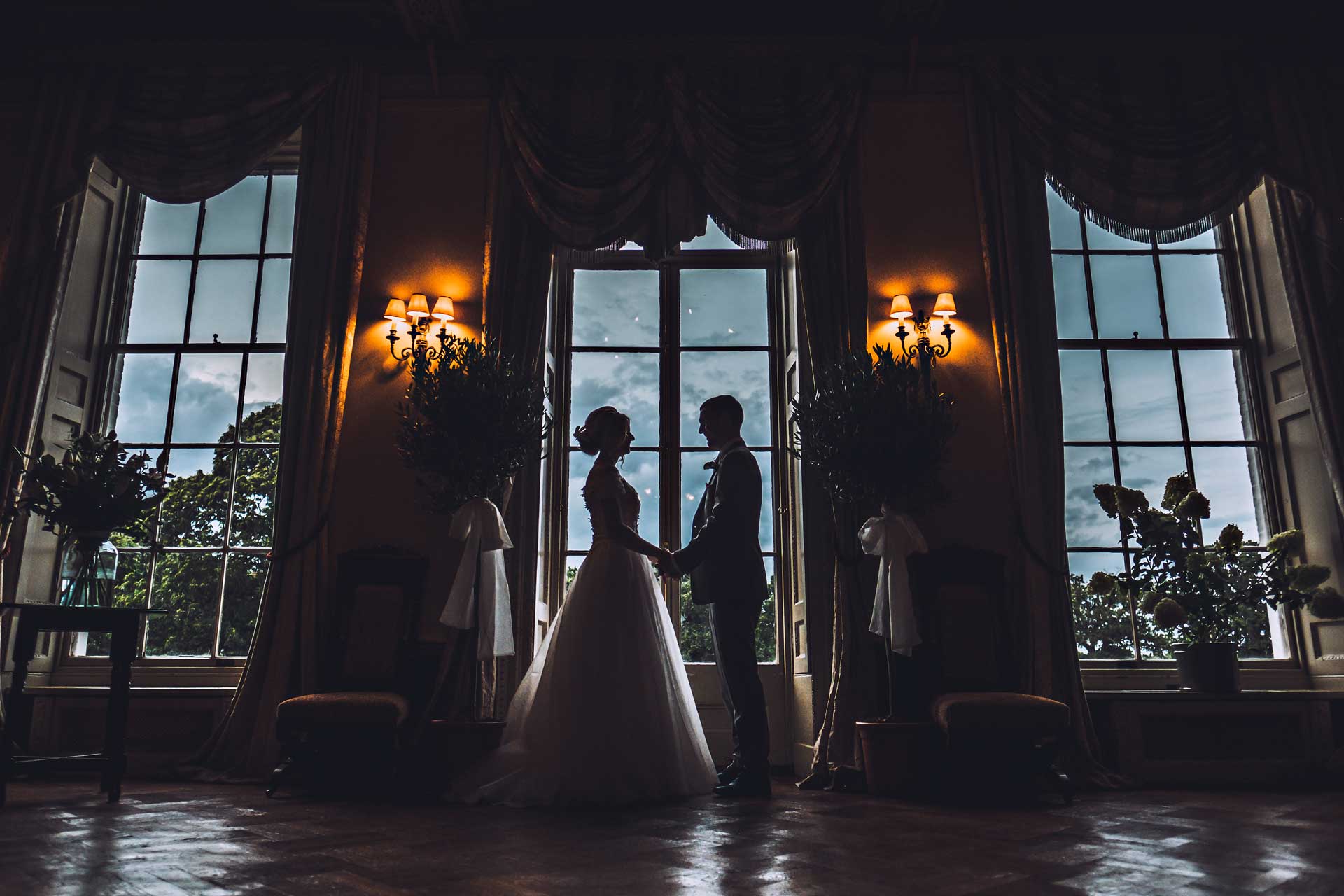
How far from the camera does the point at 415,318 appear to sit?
4.85 meters

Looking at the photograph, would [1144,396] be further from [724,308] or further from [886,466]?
[724,308]

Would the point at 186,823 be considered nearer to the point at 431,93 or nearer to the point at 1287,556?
the point at 431,93

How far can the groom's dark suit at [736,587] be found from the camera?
362cm

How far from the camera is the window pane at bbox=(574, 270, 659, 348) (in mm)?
5457

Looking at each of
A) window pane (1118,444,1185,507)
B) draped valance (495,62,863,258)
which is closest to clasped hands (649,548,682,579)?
draped valance (495,62,863,258)

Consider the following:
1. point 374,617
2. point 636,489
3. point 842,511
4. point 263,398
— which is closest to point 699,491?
point 636,489

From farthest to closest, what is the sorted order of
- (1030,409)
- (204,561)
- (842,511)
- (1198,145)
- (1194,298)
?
(1194,298), (204,561), (1198,145), (1030,409), (842,511)

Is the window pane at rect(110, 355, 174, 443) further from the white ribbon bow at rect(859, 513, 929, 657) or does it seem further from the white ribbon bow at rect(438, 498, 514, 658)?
the white ribbon bow at rect(859, 513, 929, 657)

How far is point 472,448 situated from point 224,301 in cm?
257

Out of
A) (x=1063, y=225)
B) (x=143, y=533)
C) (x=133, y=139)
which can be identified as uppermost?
(x=133, y=139)

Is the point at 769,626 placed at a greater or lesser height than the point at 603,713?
greater

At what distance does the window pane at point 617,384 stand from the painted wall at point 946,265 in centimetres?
137

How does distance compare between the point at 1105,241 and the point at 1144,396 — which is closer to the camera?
the point at 1144,396

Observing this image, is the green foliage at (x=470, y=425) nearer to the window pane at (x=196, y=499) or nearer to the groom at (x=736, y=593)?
the groom at (x=736, y=593)
